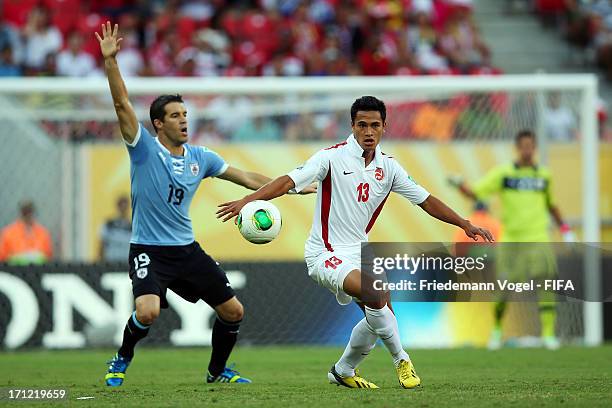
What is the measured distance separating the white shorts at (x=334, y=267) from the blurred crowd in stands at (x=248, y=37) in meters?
10.8

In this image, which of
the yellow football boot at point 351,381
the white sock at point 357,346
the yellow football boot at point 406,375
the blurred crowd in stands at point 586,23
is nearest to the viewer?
the yellow football boot at point 406,375

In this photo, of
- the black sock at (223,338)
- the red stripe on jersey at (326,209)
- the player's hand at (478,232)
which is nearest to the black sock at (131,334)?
the black sock at (223,338)

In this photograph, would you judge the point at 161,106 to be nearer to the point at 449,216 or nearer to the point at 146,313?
the point at 146,313

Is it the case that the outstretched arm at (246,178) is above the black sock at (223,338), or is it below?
above

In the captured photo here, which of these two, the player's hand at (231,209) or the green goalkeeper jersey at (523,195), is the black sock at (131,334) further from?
the green goalkeeper jersey at (523,195)

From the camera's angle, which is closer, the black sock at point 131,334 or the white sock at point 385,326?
the white sock at point 385,326

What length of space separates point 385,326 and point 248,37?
13.0 meters

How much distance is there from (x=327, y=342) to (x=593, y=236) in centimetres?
386

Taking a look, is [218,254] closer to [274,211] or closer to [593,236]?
[593,236]

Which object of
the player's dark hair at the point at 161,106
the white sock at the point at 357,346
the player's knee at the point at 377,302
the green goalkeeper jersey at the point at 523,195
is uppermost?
the green goalkeeper jersey at the point at 523,195

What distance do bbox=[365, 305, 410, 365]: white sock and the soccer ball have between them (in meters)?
0.95

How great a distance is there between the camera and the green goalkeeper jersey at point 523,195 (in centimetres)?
1537

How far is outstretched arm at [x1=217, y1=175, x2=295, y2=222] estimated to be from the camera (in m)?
8.37

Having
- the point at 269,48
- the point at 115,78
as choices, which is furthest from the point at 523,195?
the point at 115,78
